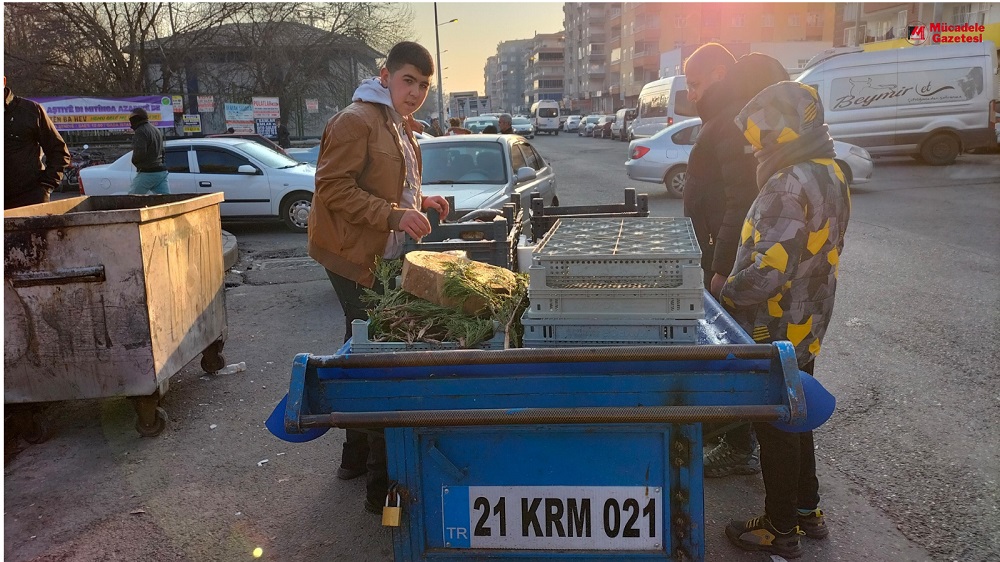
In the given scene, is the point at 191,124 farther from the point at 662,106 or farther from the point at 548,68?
the point at 548,68

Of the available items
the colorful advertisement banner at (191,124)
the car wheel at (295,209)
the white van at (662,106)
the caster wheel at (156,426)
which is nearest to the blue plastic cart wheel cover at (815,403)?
the caster wheel at (156,426)

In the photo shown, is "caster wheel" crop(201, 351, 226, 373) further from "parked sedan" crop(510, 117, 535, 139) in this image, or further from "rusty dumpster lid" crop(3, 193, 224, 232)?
"parked sedan" crop(510, 117, 535, 139)

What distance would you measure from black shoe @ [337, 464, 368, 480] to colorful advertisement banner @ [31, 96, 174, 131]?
25933mm

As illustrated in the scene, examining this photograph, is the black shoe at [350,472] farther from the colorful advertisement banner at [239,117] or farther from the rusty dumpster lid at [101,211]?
the colorful advertisement banner at [239,117]

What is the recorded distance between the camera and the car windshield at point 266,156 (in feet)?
44.5

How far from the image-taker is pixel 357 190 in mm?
3449

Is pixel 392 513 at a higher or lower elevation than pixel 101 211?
lower

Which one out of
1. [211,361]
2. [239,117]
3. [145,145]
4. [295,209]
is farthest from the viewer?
[239,117]

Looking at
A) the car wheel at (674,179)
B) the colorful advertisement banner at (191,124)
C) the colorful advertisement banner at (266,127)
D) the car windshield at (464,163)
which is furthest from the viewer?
the colorful advertisement banner at (266,127)

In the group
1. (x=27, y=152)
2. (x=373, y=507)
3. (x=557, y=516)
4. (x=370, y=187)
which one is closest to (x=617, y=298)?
(x=557, y=516)

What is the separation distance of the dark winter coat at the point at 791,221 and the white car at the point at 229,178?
11.2 meters

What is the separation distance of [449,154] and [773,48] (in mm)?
42481

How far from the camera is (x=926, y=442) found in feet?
13.5

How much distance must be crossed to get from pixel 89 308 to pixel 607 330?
3.44m
